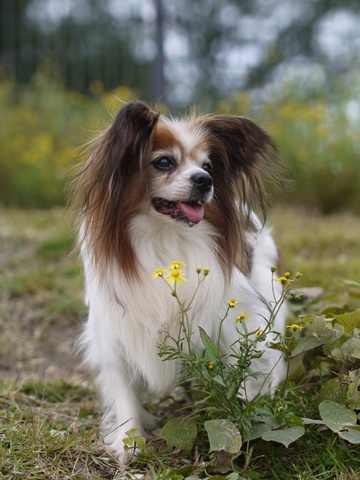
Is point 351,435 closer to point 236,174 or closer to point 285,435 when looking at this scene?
point 285,435

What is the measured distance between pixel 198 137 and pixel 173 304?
2.46ft

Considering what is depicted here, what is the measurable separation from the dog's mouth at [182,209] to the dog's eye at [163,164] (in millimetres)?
134

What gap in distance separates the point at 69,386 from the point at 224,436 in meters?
1.44

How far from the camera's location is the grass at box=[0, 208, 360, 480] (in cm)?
252

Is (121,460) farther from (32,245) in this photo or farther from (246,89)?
(246,89)

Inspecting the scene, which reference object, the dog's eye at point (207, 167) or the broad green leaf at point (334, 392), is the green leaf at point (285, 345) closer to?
the broad green leaf at point (334, 392)

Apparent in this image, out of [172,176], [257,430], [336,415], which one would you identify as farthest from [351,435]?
[172,176]

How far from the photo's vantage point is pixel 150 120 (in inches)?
109

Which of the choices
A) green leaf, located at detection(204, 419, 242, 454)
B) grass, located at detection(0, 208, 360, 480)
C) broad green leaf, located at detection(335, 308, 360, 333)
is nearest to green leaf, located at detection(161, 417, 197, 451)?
grass, located at detection(0, 208, 360, 480)

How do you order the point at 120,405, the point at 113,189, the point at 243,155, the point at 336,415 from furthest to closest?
the point at 243,155 < the point at 120,405 < the point at 113,189 < the point at 336,415

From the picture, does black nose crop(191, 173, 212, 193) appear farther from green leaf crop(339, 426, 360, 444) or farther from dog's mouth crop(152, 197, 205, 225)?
green leaf crop(339, 426, 360, 444)

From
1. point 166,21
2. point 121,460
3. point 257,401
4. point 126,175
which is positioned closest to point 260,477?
point 257,401

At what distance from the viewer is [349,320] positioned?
2.96 metres

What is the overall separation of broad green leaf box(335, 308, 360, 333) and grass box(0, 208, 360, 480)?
30 centimetres
